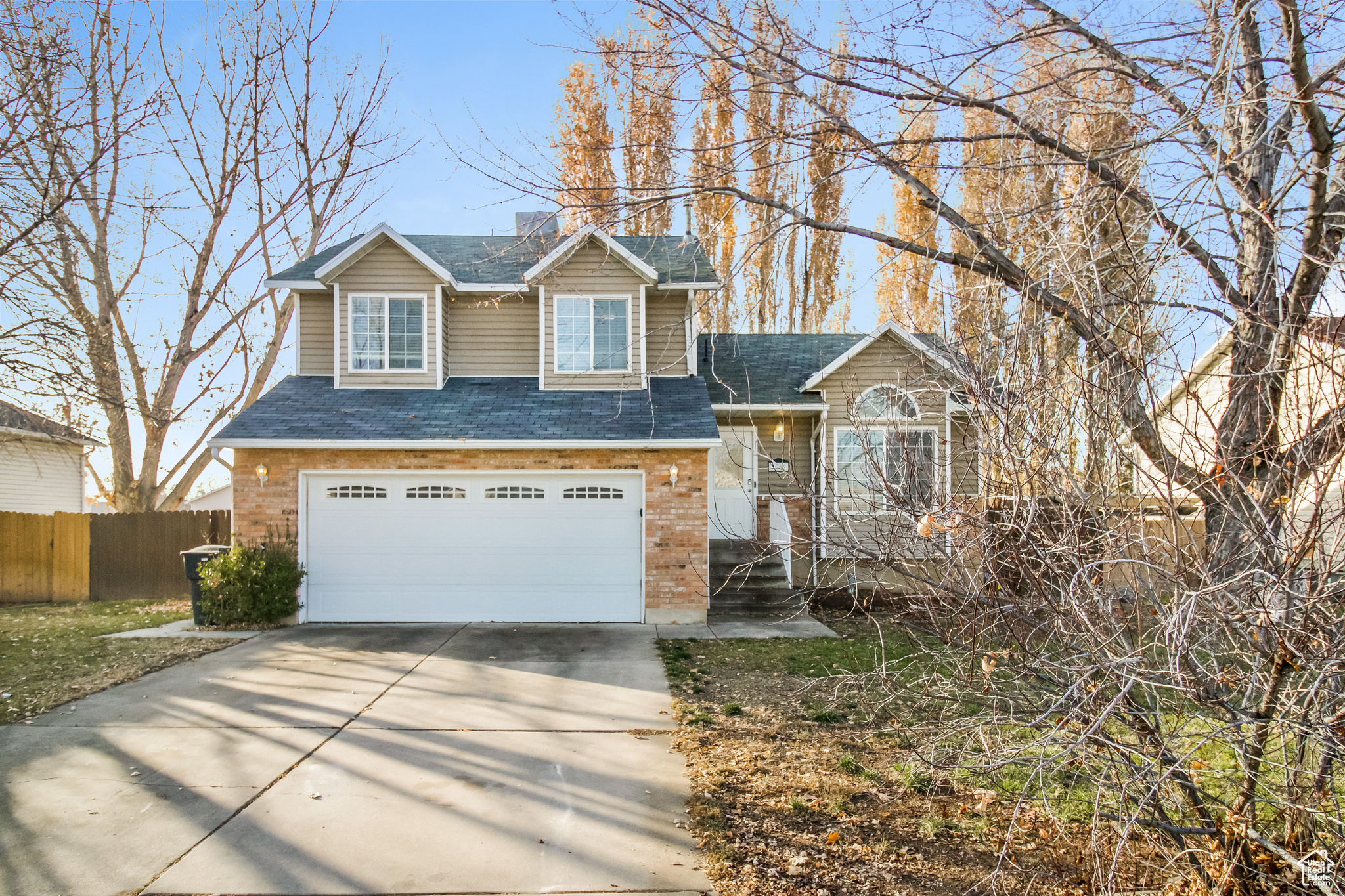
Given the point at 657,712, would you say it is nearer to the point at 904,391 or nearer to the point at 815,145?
the point at 904,391

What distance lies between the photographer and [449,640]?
9.68m

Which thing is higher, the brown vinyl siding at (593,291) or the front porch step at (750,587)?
the brown vinyl siding at (593,291)

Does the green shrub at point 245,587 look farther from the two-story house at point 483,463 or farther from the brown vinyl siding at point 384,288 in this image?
the brown vinyl siding at point 384,288

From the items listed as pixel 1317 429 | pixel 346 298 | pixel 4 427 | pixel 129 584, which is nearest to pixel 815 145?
pixel 1317 429

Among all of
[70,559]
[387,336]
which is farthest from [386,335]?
[70,559]

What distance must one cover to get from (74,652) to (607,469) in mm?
6555

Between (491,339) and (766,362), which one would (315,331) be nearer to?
(491,339)

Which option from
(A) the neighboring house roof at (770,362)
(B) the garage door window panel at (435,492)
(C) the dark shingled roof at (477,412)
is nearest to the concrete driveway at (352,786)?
(B) the garage door window panel at (435,492)

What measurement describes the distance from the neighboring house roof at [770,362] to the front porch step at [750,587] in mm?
2571

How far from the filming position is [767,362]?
1533 centimetres

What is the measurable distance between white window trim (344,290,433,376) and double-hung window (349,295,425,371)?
1 centimetres

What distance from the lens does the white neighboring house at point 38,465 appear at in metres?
16.5

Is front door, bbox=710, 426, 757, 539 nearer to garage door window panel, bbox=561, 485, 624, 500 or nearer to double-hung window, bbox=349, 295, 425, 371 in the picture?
Result: garage door window panel, bbox=561, 485, 624, 500

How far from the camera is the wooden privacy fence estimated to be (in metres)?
14.7
